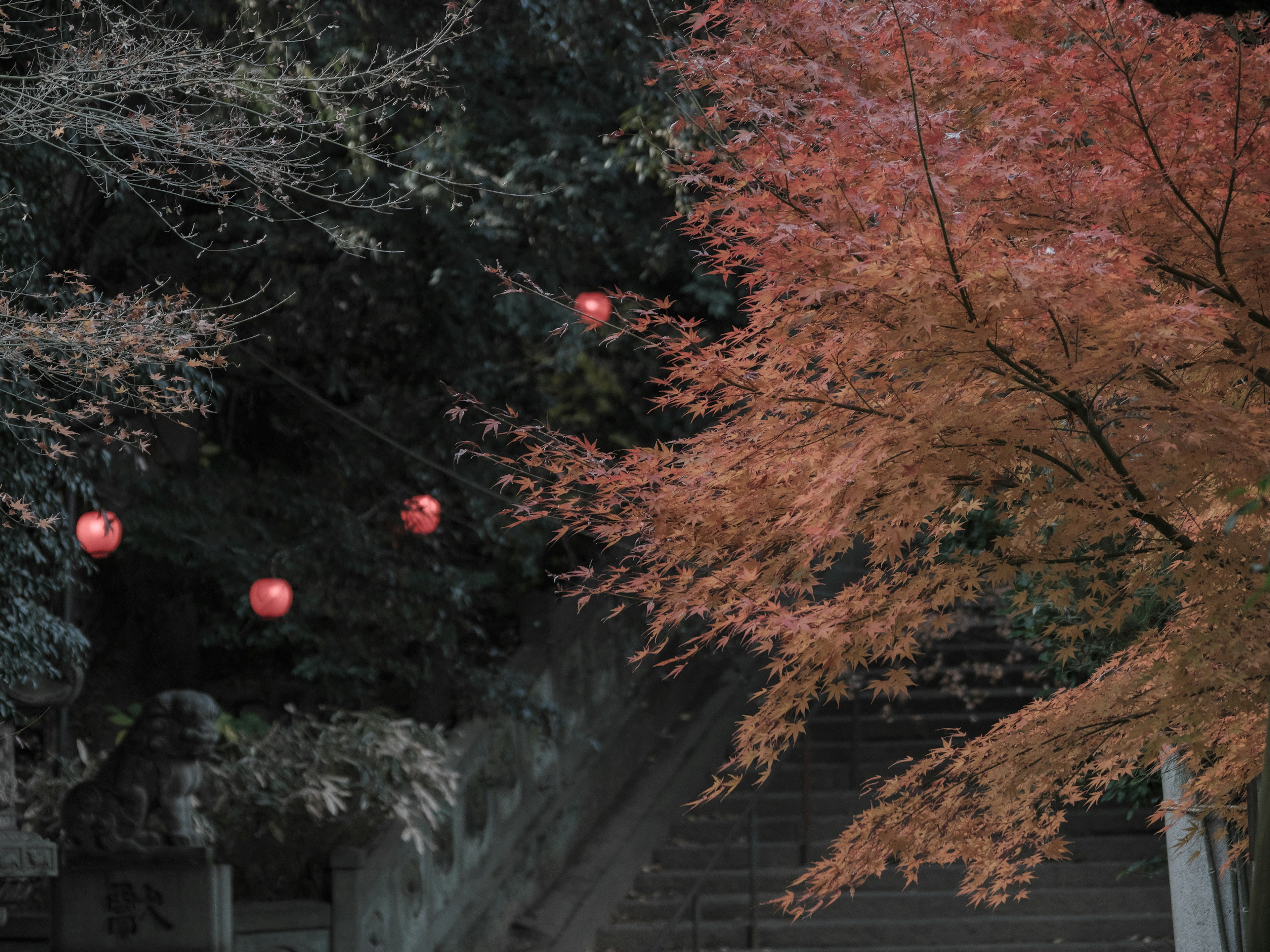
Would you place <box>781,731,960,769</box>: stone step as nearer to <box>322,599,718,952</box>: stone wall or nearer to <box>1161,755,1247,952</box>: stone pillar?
<box>322,599,718,952</box>: stone wall

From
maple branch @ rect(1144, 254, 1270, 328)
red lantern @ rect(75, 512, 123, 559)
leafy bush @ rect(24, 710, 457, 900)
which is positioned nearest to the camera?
maple branch @ rect(1144, 254, 1270, 328)

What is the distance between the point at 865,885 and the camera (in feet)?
30.5

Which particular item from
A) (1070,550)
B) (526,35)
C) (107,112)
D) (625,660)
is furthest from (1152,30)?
(625,660)

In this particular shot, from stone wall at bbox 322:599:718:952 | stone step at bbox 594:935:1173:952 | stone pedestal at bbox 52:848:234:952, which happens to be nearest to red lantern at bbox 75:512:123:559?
stone pedestal at bbox 52:848:234:952

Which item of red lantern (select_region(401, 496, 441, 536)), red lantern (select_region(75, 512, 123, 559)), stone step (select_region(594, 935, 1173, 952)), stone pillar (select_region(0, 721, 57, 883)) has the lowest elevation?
stone step (select_region(594, 935, 1173, 952))

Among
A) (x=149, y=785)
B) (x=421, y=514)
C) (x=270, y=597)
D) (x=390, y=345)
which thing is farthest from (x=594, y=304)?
(x=149, y=785)

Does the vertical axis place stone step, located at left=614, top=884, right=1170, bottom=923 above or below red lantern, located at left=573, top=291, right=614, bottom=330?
below

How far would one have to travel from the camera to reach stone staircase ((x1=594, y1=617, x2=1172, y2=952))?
28.5 ft

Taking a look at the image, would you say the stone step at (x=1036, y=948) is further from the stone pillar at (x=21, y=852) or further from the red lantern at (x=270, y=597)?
the stone pillar at (x=21, y=852)

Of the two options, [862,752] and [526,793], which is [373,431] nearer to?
[526,793]

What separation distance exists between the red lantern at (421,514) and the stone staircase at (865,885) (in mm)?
2853

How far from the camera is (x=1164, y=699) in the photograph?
3738mm

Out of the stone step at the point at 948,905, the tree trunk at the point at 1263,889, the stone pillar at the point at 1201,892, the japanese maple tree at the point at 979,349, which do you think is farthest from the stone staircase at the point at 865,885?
the tree trunk at the point at 1263,889

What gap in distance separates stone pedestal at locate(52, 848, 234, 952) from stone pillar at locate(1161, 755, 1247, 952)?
15.0 feet
